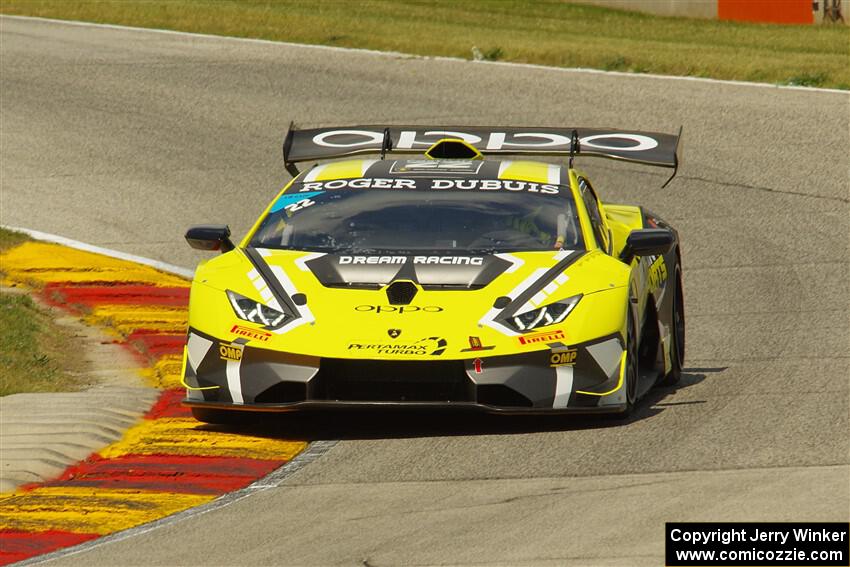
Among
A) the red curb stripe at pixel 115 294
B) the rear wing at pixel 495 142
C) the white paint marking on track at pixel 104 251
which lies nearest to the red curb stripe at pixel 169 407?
the rear wing at pixel 495 142

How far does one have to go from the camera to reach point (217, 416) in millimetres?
8609

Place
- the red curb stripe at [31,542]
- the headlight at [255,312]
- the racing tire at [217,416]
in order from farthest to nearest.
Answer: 1. the racing tire at [217,416]
2. the headlight at [255,312]
3. the red curb stripe at [31,542]

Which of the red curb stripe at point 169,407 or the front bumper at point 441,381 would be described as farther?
the red curb stripe at point 169,407

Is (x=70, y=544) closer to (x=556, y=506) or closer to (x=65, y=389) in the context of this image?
(x=556, y=506)

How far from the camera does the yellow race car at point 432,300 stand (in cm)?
800

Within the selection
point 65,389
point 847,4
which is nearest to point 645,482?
point 65,389

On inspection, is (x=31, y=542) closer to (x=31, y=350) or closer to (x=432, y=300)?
(x=432, y=300)

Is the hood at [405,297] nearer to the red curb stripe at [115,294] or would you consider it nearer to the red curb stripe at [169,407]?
the red curb stripe at [169,407]

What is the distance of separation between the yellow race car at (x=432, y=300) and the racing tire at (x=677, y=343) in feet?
0.10

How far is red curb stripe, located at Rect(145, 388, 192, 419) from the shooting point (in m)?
9.09

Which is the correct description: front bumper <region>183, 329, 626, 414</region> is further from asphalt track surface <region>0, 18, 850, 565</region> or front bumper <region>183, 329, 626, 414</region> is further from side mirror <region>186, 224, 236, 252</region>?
side mirror <region>186, 224, 236, 252</region>

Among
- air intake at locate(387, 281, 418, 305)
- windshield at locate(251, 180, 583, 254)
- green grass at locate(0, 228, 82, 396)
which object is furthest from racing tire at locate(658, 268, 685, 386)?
green grass at locate(0, 228, 82, 396)

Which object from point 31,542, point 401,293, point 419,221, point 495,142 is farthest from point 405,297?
point 495,142

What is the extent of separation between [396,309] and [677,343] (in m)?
2.30
